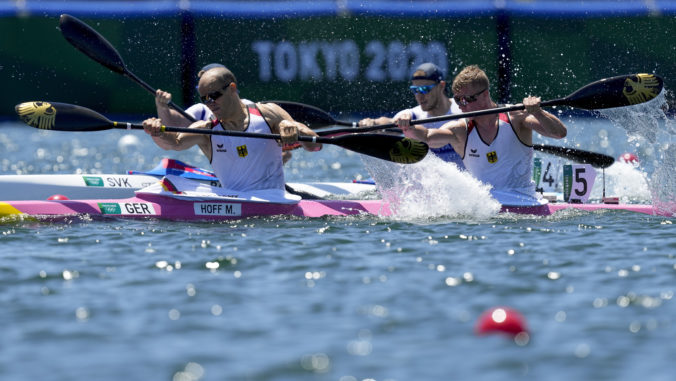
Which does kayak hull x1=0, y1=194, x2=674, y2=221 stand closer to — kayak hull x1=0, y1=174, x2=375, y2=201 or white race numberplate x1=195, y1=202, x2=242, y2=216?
white race numberplate x1=195, y1=202, x2=242, y2=216

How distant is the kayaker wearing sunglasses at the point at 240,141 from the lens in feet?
30.7

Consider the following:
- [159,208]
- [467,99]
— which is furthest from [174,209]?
[467,99]

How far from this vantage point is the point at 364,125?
34.5 ft

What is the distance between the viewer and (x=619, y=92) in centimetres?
988

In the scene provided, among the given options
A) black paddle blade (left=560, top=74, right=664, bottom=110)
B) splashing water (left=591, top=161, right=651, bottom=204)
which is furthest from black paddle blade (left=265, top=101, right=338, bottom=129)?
splashing water (left=591, top=161, right=651, bottom=204)

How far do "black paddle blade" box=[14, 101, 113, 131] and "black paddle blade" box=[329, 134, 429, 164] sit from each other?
8.04ft

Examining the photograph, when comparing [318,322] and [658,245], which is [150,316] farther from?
[658,245]

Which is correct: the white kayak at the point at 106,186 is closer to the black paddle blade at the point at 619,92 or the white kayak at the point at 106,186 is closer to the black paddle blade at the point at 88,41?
the black paddle blade at the point at 88,41

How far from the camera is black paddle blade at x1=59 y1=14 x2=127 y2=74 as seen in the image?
11.5m

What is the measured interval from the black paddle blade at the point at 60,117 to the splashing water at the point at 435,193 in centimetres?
297

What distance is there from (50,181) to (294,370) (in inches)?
335

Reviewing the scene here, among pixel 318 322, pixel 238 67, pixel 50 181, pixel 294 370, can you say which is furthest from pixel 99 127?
pixel 238 67

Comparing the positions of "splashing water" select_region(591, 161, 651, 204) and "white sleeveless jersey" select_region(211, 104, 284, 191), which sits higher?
"white sleeveless jersey" select_region(211, 104, 284, 191)

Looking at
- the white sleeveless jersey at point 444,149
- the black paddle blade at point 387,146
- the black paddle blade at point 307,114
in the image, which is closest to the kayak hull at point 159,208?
the black paddle blade at point 387,146
